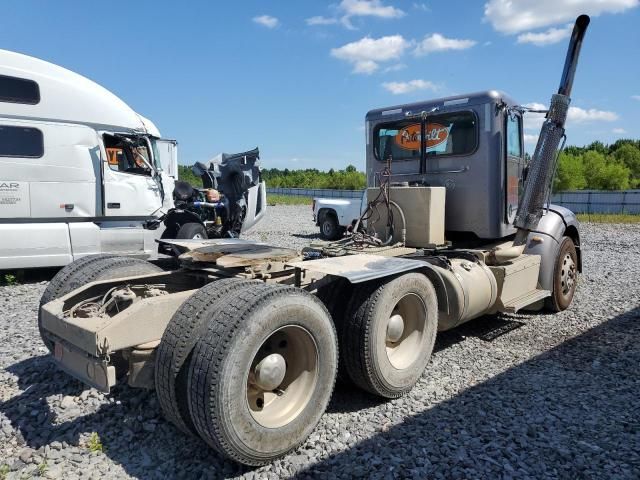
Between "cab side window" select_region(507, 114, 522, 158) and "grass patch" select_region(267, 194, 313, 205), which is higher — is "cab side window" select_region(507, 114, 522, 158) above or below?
above

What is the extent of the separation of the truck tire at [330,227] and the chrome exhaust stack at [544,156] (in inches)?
392

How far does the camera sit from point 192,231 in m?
10.3

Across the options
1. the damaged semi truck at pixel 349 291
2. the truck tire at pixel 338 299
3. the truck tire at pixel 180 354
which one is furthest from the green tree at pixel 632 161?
the truck tire at pixel 180 354

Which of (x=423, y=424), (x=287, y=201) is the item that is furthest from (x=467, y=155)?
(x=287, y=201)

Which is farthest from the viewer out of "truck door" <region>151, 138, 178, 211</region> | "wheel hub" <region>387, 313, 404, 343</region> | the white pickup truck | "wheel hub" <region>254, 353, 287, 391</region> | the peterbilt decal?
the white pickup truck

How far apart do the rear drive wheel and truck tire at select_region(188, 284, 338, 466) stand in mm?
12581

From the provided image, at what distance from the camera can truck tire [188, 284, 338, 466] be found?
2738 millimetres

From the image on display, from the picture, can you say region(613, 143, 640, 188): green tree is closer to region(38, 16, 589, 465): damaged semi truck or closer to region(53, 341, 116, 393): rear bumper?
region(38, 16, 589, 465): damaged semi truck

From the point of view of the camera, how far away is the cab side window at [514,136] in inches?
233

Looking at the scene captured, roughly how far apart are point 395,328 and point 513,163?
3.23 metres

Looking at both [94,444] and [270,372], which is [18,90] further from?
[270,372]

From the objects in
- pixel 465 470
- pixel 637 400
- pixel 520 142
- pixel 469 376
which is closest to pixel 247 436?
pixel 465 470

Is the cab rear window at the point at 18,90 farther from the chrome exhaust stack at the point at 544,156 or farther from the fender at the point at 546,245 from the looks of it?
the fender at the point at 546,245

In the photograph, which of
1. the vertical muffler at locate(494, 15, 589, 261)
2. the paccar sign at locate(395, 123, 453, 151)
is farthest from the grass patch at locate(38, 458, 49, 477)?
the vertical muffler at locate(494, 15, 589, 261)
